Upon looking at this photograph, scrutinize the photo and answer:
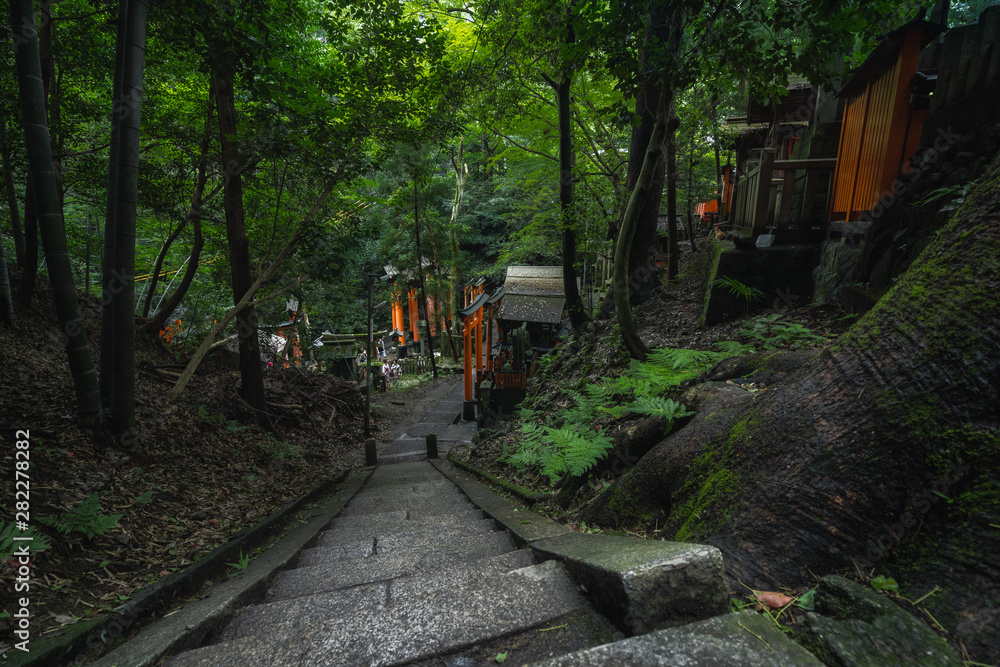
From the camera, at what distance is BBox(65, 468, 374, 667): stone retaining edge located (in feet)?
6.56

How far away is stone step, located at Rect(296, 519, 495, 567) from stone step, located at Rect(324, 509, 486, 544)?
14 centimetres

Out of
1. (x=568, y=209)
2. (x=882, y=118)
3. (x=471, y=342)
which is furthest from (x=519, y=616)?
(x=471, y=342)

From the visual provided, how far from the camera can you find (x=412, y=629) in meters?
1.84

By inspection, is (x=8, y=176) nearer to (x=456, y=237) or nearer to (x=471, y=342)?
(x=471, y=342)

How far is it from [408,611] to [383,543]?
1.84 m

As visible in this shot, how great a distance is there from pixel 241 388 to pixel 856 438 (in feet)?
30.8

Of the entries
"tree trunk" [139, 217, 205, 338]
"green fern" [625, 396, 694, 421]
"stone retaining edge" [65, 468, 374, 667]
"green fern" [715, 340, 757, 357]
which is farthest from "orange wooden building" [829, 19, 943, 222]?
"tree trunk" [139, 217, 205, 338]

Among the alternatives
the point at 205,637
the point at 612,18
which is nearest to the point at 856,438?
the point at 205,637

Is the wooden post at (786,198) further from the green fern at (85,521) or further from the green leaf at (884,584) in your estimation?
the green fern at (85,521)

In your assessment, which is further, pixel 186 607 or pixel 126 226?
pixel 126 226

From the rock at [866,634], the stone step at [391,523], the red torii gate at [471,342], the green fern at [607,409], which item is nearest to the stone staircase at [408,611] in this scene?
the stone step at [391,523]

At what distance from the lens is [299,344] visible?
47.5 ft

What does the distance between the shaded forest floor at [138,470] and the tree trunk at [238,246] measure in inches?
14.4

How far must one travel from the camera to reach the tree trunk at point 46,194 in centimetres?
367
